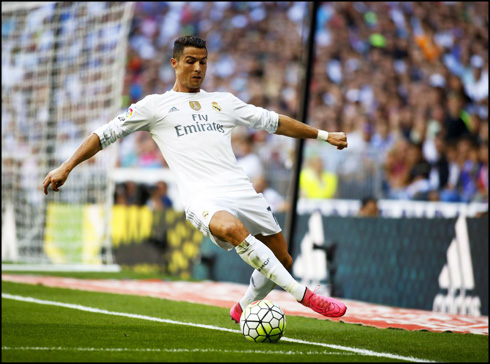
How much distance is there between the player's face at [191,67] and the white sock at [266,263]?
1.29 m

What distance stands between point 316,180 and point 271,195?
1.24 metres

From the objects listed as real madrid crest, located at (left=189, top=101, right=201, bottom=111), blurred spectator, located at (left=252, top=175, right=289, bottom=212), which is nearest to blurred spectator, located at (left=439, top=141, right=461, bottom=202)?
blurred spectator, located at (left=252, top=175, right=289, bottom=212)

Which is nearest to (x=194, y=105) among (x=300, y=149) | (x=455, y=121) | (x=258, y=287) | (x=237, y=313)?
(x=258, y=287)

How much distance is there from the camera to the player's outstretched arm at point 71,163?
18.8ft

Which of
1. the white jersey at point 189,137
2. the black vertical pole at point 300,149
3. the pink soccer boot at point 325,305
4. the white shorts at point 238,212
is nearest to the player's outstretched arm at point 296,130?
the white jersey at point 189,137

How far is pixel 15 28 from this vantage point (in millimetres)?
16453

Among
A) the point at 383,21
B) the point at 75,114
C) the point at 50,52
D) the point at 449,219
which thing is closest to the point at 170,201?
the point at 75,114

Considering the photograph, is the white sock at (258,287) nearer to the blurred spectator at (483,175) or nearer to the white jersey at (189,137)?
the white jersey at (189,137)

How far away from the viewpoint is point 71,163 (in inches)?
229

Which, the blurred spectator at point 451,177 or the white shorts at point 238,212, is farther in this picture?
the blurred spectator at point 451,177

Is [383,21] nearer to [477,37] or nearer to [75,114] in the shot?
[477,37]

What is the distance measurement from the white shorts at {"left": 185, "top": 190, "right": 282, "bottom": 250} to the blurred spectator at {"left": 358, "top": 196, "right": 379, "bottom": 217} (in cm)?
530

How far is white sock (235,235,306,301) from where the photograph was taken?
574 cm

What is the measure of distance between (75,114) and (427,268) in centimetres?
801
